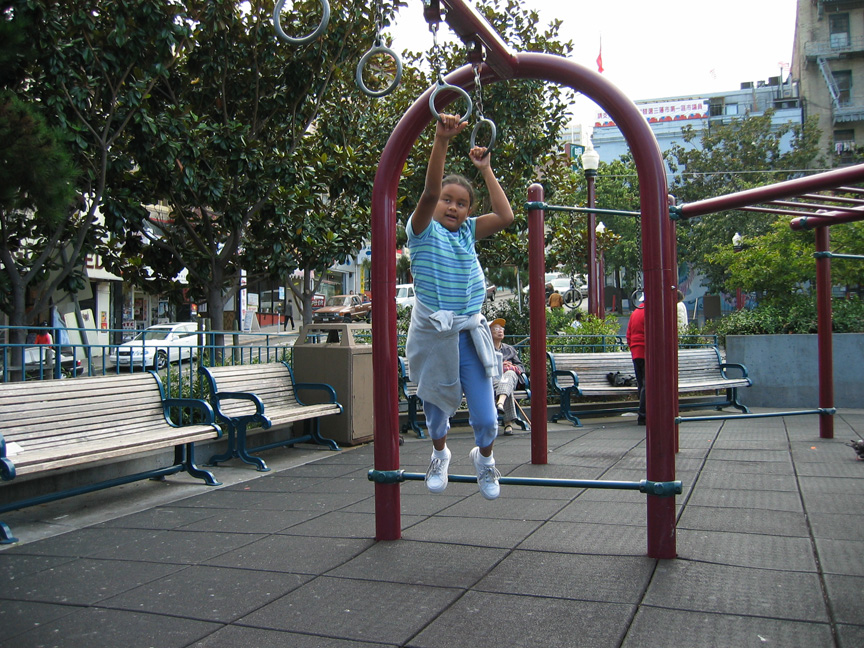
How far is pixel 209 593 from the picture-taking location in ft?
10.3

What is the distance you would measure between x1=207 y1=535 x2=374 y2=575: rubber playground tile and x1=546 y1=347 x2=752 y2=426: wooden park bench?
5666 mm

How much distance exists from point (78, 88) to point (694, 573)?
795 cm

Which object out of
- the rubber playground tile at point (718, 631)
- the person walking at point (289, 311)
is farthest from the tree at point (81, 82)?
the person walking at point (289, 311)

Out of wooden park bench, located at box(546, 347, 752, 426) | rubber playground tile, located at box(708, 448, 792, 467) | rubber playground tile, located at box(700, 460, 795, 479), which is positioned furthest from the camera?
wooden park bench, located at box(546, 347, 752, 426)

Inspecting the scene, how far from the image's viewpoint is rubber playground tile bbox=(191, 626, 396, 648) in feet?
8.35

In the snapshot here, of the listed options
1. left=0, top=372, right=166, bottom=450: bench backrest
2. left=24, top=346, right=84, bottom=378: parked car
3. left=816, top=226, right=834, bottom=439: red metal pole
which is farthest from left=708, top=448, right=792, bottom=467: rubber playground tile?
left=24, top=346, right=84, bottom=378: parked car

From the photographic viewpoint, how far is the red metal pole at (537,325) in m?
5.71

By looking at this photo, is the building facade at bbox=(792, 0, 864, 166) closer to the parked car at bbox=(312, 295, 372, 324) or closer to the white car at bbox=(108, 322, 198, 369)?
the parked car at bbox=(312, 295, 372, 324)

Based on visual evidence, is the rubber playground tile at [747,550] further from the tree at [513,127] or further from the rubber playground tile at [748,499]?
the tree at [513,127]

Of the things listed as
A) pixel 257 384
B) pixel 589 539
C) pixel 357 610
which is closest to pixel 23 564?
pixel 357 610

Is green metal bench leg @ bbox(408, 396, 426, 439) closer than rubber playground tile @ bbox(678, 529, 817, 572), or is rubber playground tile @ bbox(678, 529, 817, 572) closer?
rubber playground tile @ bbox(678, 529, 817, 572)

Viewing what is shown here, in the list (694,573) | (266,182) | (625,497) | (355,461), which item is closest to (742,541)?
(694,573)

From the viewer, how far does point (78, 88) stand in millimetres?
8148

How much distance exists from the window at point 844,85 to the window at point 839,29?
1.79 meters
